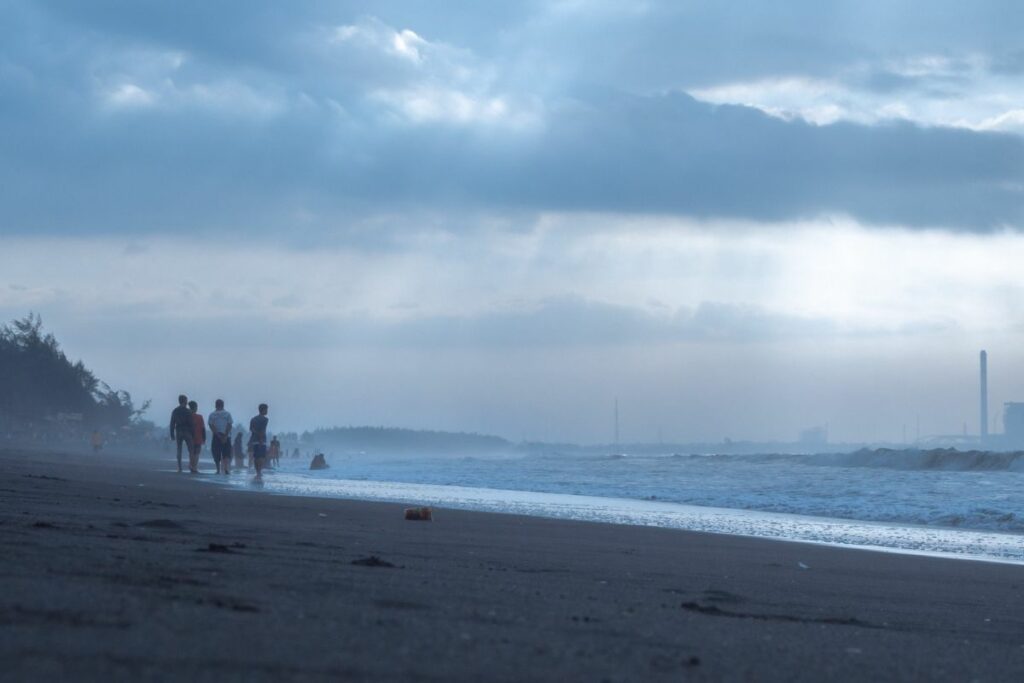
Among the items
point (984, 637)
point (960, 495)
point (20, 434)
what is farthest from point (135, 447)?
point (984, 637)

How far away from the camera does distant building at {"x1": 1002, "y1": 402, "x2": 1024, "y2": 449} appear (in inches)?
4008

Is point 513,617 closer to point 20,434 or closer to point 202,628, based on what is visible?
point 202,628

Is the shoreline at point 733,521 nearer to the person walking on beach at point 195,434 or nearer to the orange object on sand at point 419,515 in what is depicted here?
the orange object on sand at point 419,515

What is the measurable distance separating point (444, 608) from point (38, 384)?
206 feet

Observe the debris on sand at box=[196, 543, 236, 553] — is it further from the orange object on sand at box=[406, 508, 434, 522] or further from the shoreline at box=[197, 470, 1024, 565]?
the shoreline at box=[197, 470, 1024, 565]

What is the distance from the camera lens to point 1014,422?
10531cm

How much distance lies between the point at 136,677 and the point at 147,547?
3.22 metres

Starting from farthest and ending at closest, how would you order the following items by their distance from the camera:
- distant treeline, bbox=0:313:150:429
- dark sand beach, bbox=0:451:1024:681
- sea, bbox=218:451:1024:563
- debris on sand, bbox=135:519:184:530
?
distant treeline, bbox=0:313:150:429, sea, bbox=218:451:1024:563, debris on sand, bbox=135:519:184:530, dark sand beach, bbox=0:451:1024:681

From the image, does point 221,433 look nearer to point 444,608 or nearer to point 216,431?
point 216,431

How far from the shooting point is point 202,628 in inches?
132

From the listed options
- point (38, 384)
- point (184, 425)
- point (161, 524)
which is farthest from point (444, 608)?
point (38, 384)

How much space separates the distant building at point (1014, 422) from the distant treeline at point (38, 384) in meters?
74.7

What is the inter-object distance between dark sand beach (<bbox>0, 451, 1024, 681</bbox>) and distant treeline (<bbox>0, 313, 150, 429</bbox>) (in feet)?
181

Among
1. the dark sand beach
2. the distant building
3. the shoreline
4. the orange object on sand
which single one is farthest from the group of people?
the distant building
